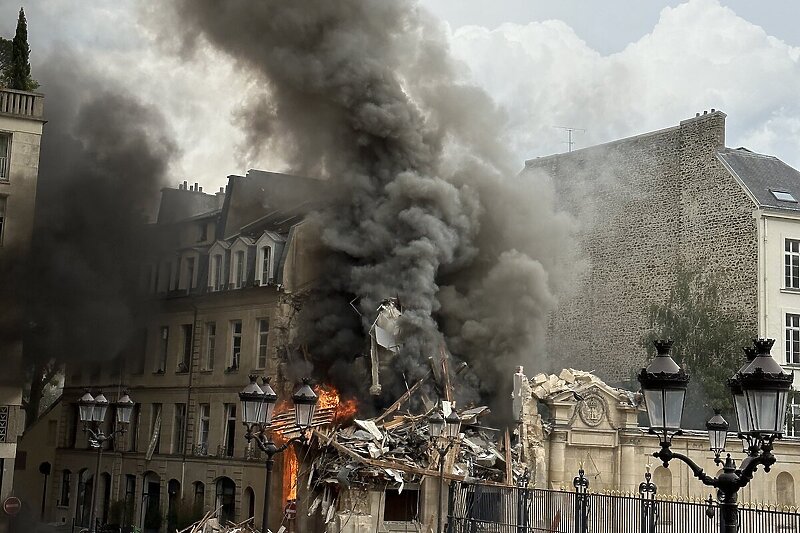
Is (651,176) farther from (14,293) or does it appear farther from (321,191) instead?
(14,293)

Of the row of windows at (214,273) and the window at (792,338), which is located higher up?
the row of windows at (214,273)

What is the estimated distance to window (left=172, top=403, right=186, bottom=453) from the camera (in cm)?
3503

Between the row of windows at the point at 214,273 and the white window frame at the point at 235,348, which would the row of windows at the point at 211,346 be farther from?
the row of windows at the point at 214,273

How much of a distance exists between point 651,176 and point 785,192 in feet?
14.2

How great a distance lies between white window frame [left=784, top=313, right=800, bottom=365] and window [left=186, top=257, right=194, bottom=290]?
18.4 meters

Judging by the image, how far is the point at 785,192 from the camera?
Answer: 33844 millimetres

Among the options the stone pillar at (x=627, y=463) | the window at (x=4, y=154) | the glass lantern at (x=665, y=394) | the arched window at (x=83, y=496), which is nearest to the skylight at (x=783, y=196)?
the stone pillar at (x=627, y=463)

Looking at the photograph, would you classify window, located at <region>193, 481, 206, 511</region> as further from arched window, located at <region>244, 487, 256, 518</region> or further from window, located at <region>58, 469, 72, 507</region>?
window, located at <region>58, 469, 72, 507</region>

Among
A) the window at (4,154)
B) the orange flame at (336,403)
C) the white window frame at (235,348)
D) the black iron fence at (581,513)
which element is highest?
the window at (4,154)

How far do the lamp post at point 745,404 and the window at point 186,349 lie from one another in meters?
27.4

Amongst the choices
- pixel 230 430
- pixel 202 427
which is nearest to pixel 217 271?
pixel 202 427

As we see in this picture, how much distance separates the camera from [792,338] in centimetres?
3225

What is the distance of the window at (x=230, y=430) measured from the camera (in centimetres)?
3281

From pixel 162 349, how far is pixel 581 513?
21797mm
